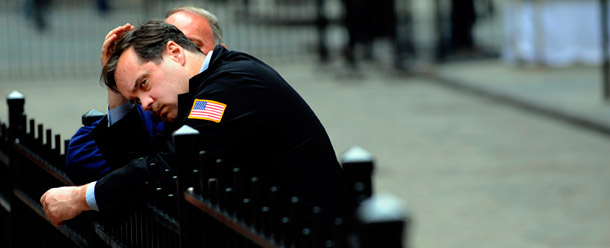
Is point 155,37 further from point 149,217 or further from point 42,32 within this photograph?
point 42,32

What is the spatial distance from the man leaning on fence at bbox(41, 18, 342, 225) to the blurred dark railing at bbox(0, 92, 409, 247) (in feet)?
0.27

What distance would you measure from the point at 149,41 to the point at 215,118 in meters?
0.37

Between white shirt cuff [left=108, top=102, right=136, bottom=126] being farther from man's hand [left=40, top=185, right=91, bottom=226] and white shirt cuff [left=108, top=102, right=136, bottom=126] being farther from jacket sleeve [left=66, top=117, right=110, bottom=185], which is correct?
man's hand [left=40, top=185, right=91, bottom=226]

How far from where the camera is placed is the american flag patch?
125 inches

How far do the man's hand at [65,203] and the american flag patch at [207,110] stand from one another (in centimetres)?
40

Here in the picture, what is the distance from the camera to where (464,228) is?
713 cm

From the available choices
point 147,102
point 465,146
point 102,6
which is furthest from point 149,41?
point 102,6

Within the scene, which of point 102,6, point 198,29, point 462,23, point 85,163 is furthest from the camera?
point 102,6

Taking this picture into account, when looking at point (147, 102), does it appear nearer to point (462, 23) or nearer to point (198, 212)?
point (198, 212)

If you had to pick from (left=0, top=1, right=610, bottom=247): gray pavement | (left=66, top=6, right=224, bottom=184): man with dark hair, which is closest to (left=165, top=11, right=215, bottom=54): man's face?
(left=66, top=6, right=224, bottom=184): man with dark hair

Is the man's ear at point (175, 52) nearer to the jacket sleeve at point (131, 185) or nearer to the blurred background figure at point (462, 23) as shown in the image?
the jacket sleeve at point (131, 185)

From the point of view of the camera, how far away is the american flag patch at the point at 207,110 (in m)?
3.18

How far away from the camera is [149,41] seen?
3.37 m

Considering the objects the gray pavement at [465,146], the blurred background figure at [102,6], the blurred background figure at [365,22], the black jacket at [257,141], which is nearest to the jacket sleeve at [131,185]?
the black jacket at [257,141]
